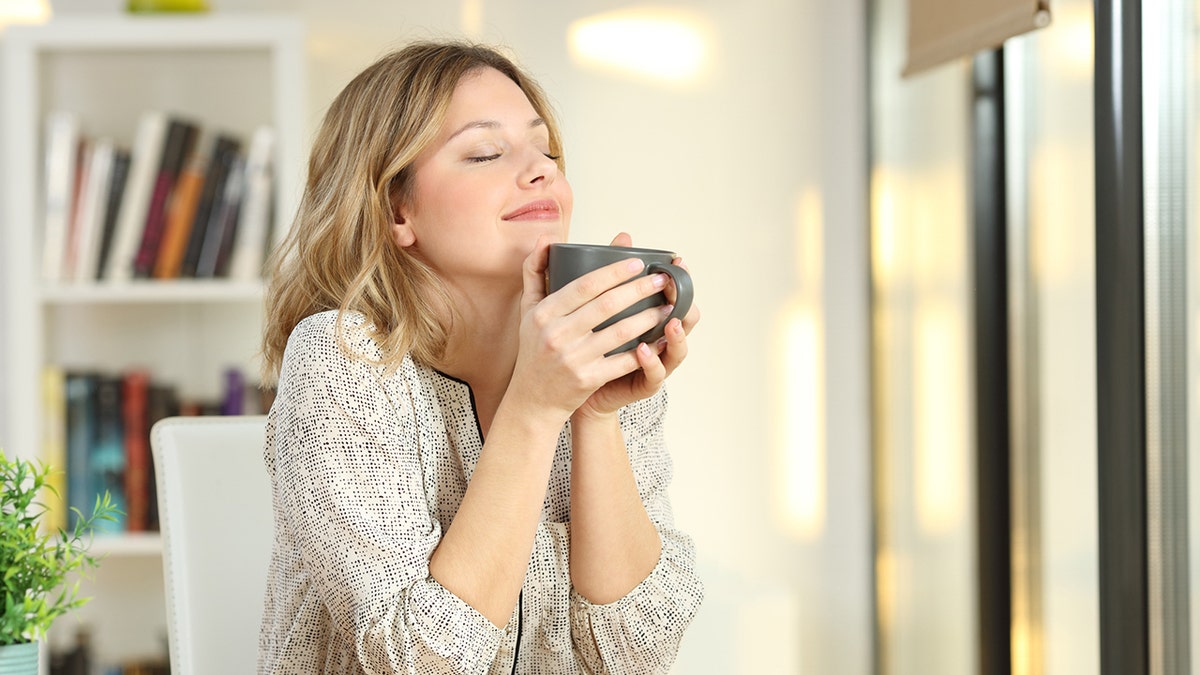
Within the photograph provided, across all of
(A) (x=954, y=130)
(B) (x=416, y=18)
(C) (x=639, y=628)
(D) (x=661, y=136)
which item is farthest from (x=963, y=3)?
(C) (x=639, y=628)

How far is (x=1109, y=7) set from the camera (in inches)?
67.6

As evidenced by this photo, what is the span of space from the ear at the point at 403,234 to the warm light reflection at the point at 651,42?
163 cm

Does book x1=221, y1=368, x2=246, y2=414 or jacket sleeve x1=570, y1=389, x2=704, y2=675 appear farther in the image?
book x1=221, y1=368, x2=246, y2=414

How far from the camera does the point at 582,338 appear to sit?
92cm

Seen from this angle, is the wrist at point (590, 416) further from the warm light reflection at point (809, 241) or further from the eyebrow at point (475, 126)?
the warm light reflection at point (809, 241)

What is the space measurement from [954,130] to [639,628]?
1.64m

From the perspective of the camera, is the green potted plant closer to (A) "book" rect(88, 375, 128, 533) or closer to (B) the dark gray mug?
(B) the dark gray mug

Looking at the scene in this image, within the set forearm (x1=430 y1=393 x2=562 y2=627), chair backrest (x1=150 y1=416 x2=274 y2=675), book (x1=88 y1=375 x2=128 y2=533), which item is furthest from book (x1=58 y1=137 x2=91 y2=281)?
forearm (x1=430 y1=393 x2=562 y2=627)

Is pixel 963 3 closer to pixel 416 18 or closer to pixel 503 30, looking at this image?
pixel 503 30

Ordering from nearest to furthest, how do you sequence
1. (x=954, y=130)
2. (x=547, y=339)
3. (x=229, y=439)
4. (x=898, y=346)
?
(x=547, y=339), (x=229, y=439), (x=954, y=130), (x=898, y=346)

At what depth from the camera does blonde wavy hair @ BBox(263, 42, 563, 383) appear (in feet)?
3.65

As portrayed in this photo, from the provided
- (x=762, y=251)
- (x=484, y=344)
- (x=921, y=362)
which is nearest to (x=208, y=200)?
(x=762, y=251)

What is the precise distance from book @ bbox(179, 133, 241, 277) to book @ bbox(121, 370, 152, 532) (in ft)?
0.90

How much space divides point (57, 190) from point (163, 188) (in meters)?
0.21
